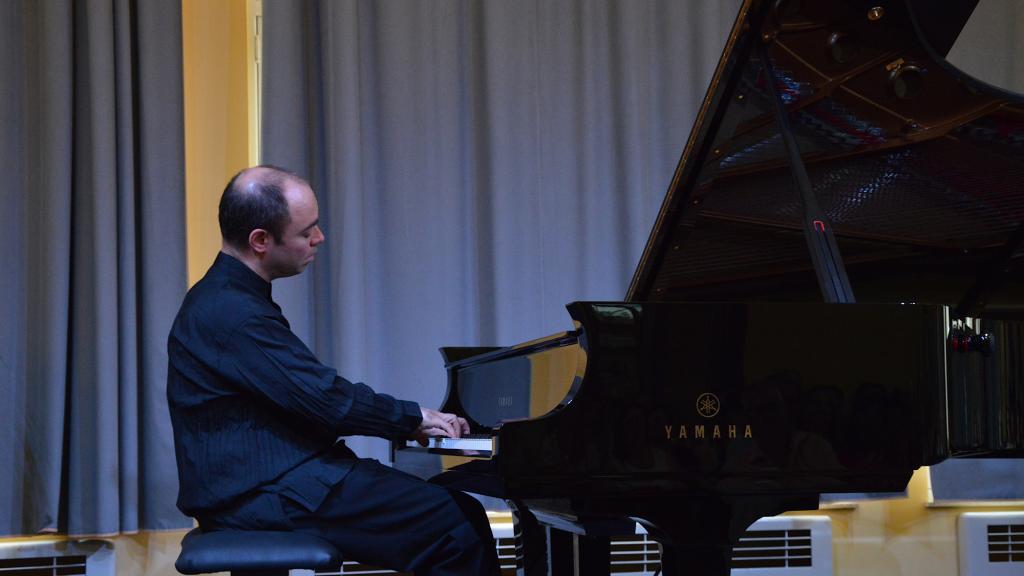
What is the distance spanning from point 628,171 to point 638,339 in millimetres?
2002

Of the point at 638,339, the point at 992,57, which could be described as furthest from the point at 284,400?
the point at 992,57

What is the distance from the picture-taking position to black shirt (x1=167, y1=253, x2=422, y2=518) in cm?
206

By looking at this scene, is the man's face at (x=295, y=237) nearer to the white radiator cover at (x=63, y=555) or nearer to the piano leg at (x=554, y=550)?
the piano leg at (x=554, y=550)

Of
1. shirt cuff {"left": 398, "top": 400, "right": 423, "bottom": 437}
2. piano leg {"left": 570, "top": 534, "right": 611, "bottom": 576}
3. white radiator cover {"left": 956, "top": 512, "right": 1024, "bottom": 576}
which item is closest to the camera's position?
shirt cuff {"left": 398, "top": 400, "right": 423, "bottom": 437}

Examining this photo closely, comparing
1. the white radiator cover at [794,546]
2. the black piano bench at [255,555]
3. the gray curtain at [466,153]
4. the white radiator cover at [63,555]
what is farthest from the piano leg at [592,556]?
the white radiator cover at [63,555]

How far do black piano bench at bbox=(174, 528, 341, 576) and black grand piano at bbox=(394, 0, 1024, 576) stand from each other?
321 mm

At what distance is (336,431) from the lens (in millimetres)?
2109

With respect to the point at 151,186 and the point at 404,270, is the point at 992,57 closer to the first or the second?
the point at 404,270

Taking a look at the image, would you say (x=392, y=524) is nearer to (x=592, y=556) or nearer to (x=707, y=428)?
(x=592, y=556)

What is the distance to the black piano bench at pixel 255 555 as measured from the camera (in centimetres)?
192

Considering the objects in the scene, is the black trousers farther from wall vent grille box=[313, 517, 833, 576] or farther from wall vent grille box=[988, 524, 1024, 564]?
wall vent grille box=[988, 524, 1024, 564]

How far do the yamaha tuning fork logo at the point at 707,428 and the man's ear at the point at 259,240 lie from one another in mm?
985

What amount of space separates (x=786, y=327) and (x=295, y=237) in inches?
41.1

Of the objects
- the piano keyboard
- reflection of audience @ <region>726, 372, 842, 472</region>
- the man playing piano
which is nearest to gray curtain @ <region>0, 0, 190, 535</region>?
the man playing piano
